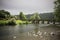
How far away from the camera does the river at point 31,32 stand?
1.80 meters

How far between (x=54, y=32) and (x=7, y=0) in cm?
85

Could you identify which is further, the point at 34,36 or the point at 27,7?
the point at 27,7

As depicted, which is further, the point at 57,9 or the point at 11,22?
the point at 11,22

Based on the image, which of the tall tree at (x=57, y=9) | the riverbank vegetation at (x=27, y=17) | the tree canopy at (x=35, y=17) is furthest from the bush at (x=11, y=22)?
the tall tree at (x=57, y=9)

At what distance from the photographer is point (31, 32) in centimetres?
186

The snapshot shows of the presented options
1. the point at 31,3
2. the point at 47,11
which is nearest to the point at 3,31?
the point at 31,3

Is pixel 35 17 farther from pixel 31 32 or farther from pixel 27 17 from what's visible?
pixel 31 32

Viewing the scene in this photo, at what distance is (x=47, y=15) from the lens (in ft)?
6.19

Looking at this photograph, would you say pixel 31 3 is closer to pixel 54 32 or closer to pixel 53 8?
pixel 53 8

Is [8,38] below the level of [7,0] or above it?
below

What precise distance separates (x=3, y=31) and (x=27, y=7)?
50cm

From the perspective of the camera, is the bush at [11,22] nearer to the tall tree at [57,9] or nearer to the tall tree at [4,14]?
the tall tree at [4,14]

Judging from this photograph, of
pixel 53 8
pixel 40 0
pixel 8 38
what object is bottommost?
pixel 8 38

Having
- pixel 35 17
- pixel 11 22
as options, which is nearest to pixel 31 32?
pixel 35 17
